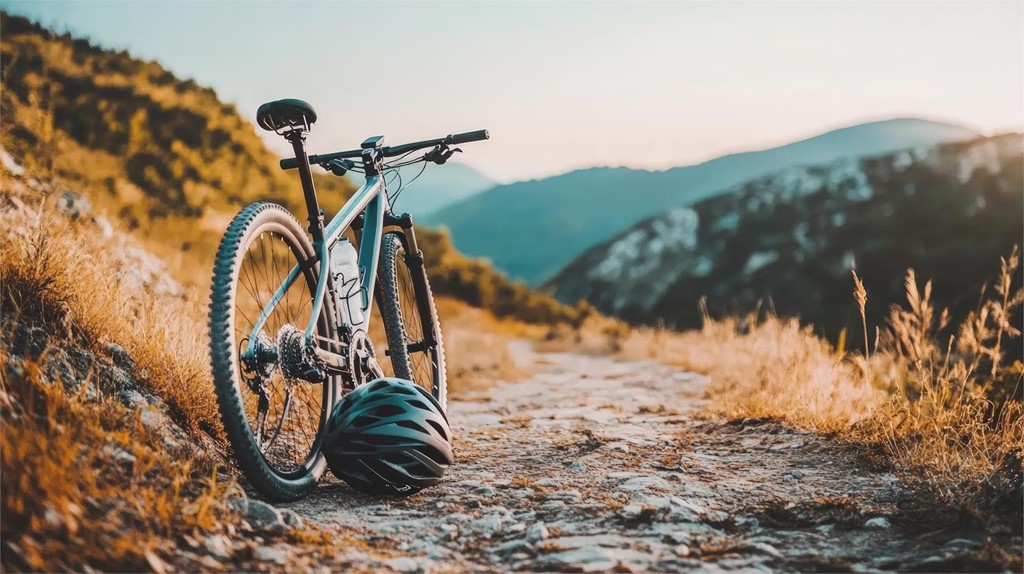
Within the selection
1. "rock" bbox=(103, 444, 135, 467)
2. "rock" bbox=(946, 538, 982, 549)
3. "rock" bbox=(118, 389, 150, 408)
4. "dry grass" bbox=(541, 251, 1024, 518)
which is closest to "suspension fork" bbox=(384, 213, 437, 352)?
"rock" bbox=(118, 389, 150, 408)

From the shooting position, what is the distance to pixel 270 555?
2424mm

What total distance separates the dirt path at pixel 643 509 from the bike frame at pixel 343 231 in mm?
860

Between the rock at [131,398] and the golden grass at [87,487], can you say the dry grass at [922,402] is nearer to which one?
the golden grass at [87,487]

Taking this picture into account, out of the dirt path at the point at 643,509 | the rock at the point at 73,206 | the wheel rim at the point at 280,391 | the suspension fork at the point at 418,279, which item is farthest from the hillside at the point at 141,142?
the dirt path at the point at 643,509

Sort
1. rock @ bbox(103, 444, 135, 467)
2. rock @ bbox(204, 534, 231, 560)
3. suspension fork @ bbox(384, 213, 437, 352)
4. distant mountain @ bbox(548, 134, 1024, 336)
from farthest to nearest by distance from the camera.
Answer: distant mountain @ bbox(548, 134, 1024, 336) → suspension fork @ bbox(384, 213, 437, 352) → rock @ bbox(103, 444, 135, 467) → rock @ bbox(204, 534, 231, 560)

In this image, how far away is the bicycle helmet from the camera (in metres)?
3.32

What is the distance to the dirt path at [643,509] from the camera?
262 centimetres

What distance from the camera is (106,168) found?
1431 cm

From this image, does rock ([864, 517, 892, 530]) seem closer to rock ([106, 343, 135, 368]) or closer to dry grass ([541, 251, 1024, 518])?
dry grass ([541, 251, 1024, 518])

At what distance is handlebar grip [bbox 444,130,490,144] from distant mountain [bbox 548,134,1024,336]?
35.2m

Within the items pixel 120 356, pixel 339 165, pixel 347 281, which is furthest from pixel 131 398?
pixel 339 165

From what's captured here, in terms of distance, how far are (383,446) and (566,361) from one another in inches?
428

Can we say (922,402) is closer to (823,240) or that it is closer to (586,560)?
(586,560)

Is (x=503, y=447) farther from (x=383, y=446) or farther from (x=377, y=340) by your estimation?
(x=377, y=340)
